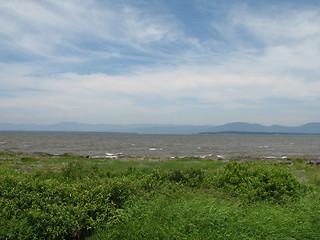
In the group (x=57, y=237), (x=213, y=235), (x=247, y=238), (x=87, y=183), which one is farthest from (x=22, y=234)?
(x=247, y=238)

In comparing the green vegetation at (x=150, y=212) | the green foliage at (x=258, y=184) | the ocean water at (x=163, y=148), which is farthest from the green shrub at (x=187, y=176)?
the ocean water at (x=163, y=148)

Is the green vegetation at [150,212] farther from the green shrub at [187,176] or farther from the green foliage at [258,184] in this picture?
the green shrub at [187,176]

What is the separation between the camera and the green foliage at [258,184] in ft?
30.9

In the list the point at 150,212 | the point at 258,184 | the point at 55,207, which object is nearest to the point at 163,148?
the point at 258,184

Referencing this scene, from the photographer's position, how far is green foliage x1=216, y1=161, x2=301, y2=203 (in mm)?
9422

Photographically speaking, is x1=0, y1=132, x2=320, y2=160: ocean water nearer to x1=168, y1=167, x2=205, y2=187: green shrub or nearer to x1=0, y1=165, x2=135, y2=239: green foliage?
x1=168, y1=167, x2=205, y2=187: green shrub

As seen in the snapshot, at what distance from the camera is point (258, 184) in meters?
10.0

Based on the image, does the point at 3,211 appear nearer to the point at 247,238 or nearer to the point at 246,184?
the point at 247,238

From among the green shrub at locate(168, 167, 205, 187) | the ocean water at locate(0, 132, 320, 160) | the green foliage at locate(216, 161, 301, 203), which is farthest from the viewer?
the ocean water at locate(0, 132, 320, 160)

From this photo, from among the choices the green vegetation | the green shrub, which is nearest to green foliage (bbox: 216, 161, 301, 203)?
the green vegetation

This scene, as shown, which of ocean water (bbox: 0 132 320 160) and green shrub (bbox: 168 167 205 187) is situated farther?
ocean water (bbox: 0 132 320 160)

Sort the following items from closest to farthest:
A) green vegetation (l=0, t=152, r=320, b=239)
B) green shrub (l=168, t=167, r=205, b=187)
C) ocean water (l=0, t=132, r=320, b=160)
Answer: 1. green vegetation (l=0, t=152, r=320, b=239)
2. green shrub (l=168, t=167, r=205, b=187)
3. ocean water (l=0, t=132, r=320, b=160)

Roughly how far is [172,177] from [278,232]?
5.45m

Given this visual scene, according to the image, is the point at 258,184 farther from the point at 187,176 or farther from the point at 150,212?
the point at 150,212
